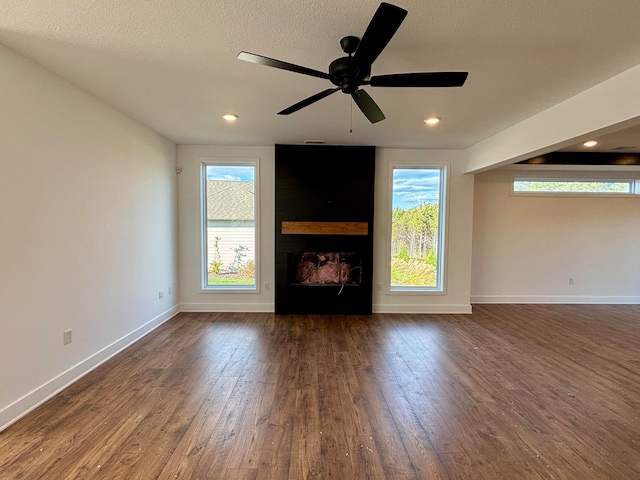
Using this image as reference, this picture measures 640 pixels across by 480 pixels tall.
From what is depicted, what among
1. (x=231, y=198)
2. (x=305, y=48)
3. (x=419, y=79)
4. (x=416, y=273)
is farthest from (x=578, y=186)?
(x=231, y=198)

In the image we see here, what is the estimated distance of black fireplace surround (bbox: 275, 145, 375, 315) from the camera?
4.56 m

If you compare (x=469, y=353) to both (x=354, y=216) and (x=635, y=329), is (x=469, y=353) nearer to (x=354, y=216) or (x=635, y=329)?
(x=354, y=216)

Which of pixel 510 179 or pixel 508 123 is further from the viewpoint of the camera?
pixel 510 179

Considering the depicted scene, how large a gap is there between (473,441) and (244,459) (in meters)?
1.45

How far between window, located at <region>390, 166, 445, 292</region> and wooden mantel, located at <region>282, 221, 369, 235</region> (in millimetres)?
641

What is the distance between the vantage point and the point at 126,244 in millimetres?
3318

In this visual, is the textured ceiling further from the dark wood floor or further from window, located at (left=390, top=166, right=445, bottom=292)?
the dark wood floor

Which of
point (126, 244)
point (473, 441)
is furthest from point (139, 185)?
point (473, 441)

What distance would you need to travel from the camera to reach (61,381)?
95.8 inches

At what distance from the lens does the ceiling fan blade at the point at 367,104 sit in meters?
2.01

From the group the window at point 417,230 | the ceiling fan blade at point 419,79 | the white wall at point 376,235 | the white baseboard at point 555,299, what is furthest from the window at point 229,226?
the white baseboard at point 555,299

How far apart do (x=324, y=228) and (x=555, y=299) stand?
4.53m

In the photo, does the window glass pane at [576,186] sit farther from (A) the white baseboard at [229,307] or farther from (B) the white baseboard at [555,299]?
(A) the white baseboard at [229,307]

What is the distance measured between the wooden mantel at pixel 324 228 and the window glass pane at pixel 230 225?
612mm
